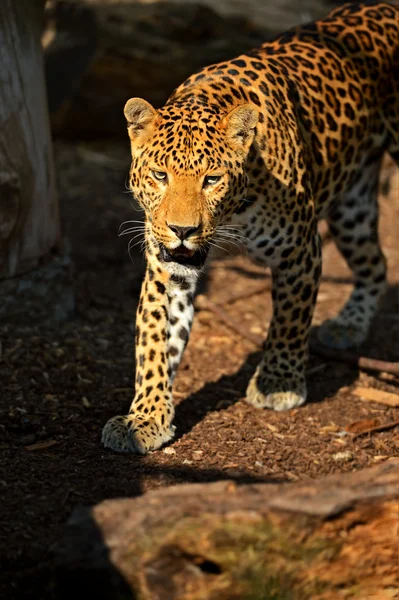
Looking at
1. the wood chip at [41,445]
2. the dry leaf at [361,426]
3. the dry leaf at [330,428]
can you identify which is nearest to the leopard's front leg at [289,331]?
the dry leaf at [330,428]

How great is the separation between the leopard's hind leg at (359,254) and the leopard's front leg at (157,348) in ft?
8.16

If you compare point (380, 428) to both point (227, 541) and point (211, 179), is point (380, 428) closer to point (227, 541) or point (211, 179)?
point (211, 179)

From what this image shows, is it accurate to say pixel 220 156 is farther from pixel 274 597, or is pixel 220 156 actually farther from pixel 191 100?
pixel 274 597

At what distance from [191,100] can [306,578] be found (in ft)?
10.6

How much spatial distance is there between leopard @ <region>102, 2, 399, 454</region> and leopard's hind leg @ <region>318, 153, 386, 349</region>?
0.07ft

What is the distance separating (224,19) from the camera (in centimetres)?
1243

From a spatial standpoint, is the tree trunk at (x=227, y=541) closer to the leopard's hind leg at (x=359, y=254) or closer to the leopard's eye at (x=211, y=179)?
the leopard's eye at (x=211, y=179)

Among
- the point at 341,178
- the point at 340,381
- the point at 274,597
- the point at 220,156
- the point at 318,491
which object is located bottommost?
the point at 340,381

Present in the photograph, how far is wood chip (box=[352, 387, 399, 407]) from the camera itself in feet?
24.6

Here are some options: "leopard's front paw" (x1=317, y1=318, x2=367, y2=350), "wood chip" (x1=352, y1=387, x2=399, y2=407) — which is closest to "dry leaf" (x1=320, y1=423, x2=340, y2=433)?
"wood chip" (x1=352, y1=387, x2=399, y2=407)

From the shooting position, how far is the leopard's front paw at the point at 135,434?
6.12 meters

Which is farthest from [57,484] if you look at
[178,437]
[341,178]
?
[341,178]

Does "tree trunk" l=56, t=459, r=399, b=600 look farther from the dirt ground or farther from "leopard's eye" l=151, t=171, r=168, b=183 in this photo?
"leopard's eye" l=151, t=171, r=168, b=183

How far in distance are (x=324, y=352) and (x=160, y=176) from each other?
114 inches
